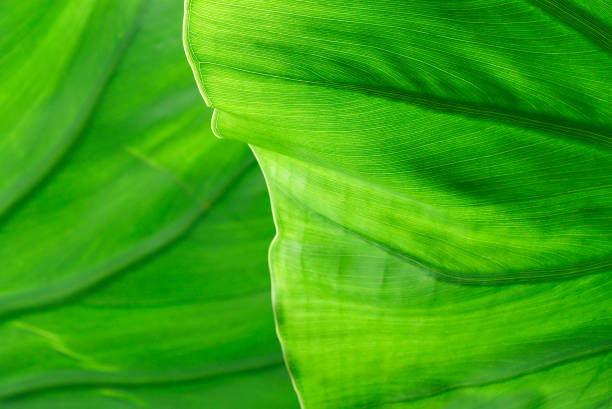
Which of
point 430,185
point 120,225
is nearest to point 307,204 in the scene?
point 430,185

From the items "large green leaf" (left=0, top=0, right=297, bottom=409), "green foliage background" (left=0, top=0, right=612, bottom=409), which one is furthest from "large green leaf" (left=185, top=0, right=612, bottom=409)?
"large green leaf" (left=0, top=0, right=297, bottom=409)

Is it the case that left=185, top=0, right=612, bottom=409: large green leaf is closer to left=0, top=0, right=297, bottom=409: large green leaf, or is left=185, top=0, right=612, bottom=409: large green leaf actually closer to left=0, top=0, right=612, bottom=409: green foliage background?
left=0, top=0, right=612, bottom=409: green foliage background

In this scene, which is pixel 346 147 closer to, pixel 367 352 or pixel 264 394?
pixel 367 352

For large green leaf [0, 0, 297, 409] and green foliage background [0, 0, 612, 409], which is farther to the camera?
large green leaf [0, 0, 297, 409]

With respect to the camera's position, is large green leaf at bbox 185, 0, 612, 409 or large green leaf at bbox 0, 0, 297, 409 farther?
large green leaf at bbox 0, 0, 297, 409

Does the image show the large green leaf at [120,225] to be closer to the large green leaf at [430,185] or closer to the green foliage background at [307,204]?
the green foliage background at [307,204]

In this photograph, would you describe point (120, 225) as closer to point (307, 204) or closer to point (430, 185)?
point (307, 204)

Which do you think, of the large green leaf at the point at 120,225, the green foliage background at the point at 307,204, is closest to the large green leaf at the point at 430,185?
the green foliage background at the point at 307,204
